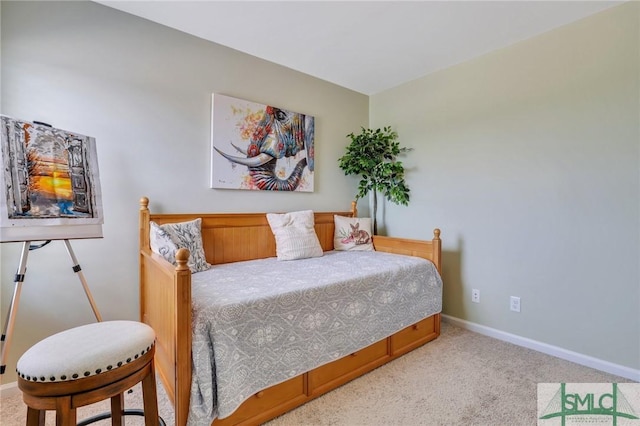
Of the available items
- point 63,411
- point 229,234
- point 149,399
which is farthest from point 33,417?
point 229,234

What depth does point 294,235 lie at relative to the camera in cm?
248

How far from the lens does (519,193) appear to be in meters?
2.31

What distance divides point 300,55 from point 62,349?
97.9 inches

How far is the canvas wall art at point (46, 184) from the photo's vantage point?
50.9 inches

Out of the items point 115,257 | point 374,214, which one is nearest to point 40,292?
point 115,257

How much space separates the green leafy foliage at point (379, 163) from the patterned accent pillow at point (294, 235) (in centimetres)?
84

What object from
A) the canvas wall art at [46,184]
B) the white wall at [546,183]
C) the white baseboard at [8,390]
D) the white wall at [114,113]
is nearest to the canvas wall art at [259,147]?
the white wall at [114,113]

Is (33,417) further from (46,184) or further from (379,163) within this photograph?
(379,163)

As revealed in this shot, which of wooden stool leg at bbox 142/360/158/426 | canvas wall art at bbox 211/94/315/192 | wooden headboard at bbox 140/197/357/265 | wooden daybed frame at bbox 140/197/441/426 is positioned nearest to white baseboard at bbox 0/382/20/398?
wooden daybed frame at bbox 140/197/441/426

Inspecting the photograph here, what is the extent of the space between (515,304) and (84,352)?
270 cm

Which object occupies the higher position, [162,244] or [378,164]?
[378,164]

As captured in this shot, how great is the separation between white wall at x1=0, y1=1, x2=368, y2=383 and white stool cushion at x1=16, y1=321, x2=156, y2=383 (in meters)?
0.90

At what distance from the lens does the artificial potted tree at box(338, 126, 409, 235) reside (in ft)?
9.95

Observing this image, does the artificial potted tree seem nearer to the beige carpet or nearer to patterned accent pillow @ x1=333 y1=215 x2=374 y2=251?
patterned accent pillow @ x1=333 y1=215 x2=374 y2=251
